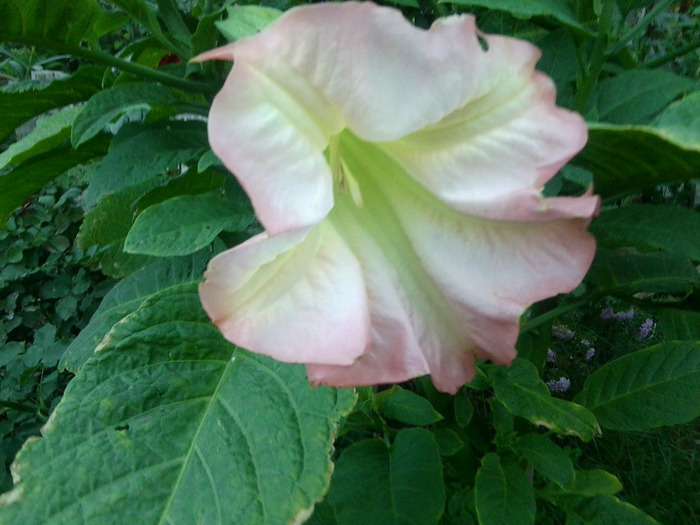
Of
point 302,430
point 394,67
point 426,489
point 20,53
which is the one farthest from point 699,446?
point 20,53

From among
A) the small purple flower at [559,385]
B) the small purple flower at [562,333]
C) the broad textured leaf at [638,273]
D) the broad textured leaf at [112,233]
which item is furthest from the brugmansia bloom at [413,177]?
the small purple flower at [562,333]

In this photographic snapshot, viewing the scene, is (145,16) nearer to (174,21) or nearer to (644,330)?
(174,21)

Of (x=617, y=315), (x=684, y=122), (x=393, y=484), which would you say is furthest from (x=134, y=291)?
(x=617, y=315)

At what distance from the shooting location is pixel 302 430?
459 mm

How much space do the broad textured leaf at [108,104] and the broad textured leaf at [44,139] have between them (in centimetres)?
8

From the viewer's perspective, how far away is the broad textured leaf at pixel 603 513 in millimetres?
691

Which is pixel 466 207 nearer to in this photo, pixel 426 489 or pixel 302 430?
pixel 302 430

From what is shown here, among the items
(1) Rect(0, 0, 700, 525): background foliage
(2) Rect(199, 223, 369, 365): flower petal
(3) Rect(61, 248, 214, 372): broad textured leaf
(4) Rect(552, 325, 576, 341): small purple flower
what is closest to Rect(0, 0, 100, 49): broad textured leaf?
(1) Rect(0, 0, 700, 525): background foliage

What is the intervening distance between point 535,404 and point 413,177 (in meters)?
0.31

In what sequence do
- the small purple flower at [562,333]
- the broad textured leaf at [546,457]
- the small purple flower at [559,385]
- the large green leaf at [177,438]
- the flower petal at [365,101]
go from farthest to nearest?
the small purple flower at [562,333] → the small purple flower at [559,385] → the broad textured leaf at [546,457] → the large green leaf at [177,438] → the flower petal at [365,101]

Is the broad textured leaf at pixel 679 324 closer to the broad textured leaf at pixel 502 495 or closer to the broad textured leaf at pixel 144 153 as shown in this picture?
the broad textured leaf at pixel 502 495

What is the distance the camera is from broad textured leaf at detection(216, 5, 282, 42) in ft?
1.31

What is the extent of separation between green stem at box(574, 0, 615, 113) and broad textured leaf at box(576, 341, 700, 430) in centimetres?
31

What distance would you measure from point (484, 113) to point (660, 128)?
10 cm
